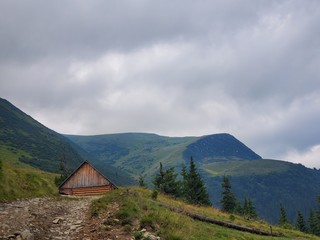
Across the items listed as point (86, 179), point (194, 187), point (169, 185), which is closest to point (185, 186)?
point (194, 187)

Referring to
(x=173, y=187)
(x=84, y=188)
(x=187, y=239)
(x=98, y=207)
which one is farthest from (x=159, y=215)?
(x=173, y=187)

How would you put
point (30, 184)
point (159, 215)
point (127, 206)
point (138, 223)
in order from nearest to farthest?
point (138, 223), point (159, 215), point (127, 206), point (30, 184)

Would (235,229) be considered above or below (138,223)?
below

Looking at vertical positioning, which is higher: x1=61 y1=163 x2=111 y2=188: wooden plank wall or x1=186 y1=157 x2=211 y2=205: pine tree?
x1=61 y1=163 x2=111 y2=188: wooden plank wall

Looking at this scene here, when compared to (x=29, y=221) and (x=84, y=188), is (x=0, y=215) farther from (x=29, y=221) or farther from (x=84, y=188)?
(x=84, y=188)

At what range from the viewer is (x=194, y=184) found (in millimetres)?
79688

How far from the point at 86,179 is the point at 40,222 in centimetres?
2827

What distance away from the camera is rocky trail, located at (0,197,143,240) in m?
13.6

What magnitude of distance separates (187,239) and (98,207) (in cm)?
702

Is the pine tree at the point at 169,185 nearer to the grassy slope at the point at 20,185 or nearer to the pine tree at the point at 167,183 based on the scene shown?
the pine tree at the point at 167,183

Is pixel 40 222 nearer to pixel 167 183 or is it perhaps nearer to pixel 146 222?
pixel 146 222

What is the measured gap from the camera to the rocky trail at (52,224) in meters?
13.6

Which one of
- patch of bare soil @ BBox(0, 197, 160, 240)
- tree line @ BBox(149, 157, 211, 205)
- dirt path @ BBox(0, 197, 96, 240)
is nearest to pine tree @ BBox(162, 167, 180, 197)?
tree line @ BBox(149, 157, 211, 205)

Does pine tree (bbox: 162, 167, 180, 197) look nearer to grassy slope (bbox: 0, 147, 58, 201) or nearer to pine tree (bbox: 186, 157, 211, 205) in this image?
pine tree (bbox: 186, 157, 211, 205)
